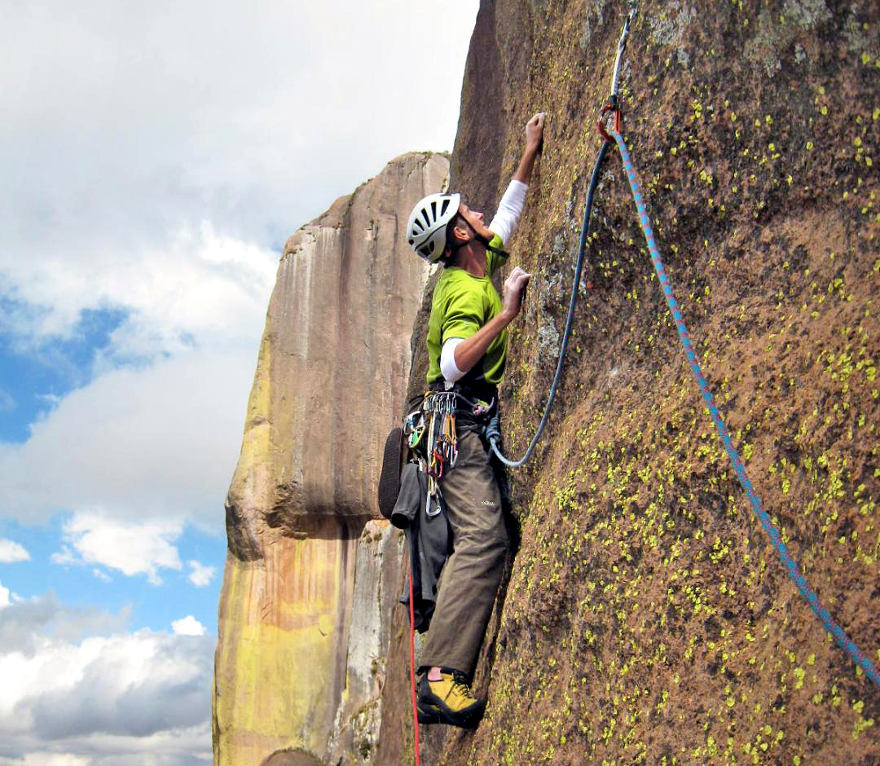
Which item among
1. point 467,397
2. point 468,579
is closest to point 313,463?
point 467,397

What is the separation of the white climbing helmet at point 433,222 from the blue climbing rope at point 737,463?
1.37 m

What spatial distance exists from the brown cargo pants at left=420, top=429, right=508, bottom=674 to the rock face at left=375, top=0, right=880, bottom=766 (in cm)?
12

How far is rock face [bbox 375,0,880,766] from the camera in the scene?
113 inches

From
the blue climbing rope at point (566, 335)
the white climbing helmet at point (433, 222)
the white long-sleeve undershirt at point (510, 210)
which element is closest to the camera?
the blue climbing rope at point (566, 335)

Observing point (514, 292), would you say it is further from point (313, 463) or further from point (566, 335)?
point (313, 463)

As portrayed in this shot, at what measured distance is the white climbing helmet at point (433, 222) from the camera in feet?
17.0

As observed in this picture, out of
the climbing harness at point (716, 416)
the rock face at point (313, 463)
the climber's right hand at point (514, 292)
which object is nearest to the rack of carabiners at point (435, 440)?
the climber's right hand at point (514, 292)

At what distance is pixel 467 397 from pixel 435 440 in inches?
11.2

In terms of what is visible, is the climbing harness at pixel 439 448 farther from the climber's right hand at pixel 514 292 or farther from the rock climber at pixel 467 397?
the climber's right hand at pixel 514 292

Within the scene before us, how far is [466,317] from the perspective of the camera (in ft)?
16.1

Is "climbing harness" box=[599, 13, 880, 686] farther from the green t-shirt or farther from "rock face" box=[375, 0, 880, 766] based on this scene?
the green t-shirt

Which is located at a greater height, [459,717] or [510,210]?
[510,210]

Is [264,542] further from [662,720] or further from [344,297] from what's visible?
[662,720]

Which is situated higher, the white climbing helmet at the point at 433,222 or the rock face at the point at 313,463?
the rock face at the point at 313,463
